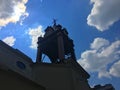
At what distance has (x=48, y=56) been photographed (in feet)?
101

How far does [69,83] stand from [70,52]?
11151 mm

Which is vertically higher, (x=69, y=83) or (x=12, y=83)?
(x=69, y=83)

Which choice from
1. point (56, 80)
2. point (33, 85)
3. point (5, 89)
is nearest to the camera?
point (5, 89)

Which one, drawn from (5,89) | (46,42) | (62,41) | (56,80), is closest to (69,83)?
(56,80)

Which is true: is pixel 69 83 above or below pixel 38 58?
below

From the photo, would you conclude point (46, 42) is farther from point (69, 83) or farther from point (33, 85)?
point (33, 85)

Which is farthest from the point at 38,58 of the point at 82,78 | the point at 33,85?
the point at 33,85

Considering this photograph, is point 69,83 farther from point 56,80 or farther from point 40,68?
point 40,68

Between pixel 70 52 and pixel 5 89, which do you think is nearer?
pixel 5 89

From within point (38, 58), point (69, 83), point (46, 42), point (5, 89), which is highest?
point (46, 42)

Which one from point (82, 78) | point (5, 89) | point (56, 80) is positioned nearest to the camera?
point (5, 89)

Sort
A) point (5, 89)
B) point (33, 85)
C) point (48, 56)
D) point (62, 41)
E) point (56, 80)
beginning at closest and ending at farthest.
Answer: point (5, 89) < point (33, 85) < point (56, 80) < point (62, 41) < point (48, 56)

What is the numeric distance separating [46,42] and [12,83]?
15494 millimetres

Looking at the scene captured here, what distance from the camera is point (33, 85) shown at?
17266 mm
